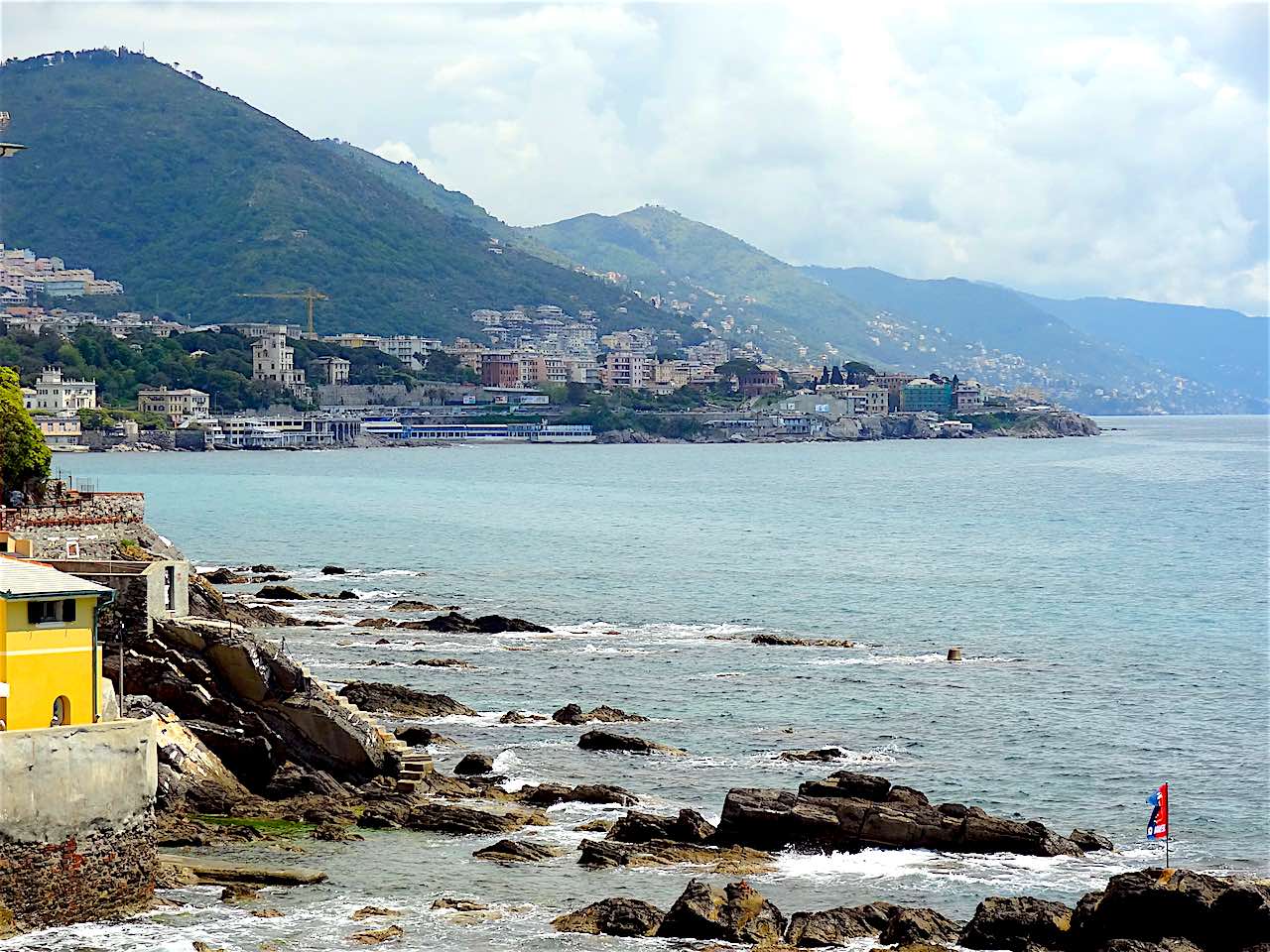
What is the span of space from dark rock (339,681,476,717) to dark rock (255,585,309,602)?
19.6 m

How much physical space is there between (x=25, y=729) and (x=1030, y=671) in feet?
93.1

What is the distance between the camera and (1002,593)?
195 ft

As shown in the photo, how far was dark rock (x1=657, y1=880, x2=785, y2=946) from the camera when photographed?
19625mm

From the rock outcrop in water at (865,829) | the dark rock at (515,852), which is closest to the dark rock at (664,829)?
the rock outcrop in water at (865,829)

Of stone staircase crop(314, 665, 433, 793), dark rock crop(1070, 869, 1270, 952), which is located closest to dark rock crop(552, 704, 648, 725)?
stone staircase crop(314, 665, 433, 793)

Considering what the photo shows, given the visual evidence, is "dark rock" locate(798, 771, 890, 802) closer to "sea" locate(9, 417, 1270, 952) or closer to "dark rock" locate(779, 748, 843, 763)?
"sea" locate(9, 417, 1270, 952)

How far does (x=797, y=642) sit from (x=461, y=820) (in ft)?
73.8

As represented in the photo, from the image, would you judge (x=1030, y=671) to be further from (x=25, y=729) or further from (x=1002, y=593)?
(x=25, y=729)

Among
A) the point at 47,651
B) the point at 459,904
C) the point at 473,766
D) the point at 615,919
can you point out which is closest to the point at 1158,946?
the point at 615,919

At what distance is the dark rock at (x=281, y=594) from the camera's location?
177 feet

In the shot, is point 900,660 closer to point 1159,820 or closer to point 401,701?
point 401,701

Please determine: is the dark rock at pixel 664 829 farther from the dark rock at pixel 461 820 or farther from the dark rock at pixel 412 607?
the dark rock at pixel 412 607

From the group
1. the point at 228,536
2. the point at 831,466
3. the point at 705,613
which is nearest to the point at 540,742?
the point at 705,613

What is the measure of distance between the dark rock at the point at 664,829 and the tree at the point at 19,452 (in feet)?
80.9
